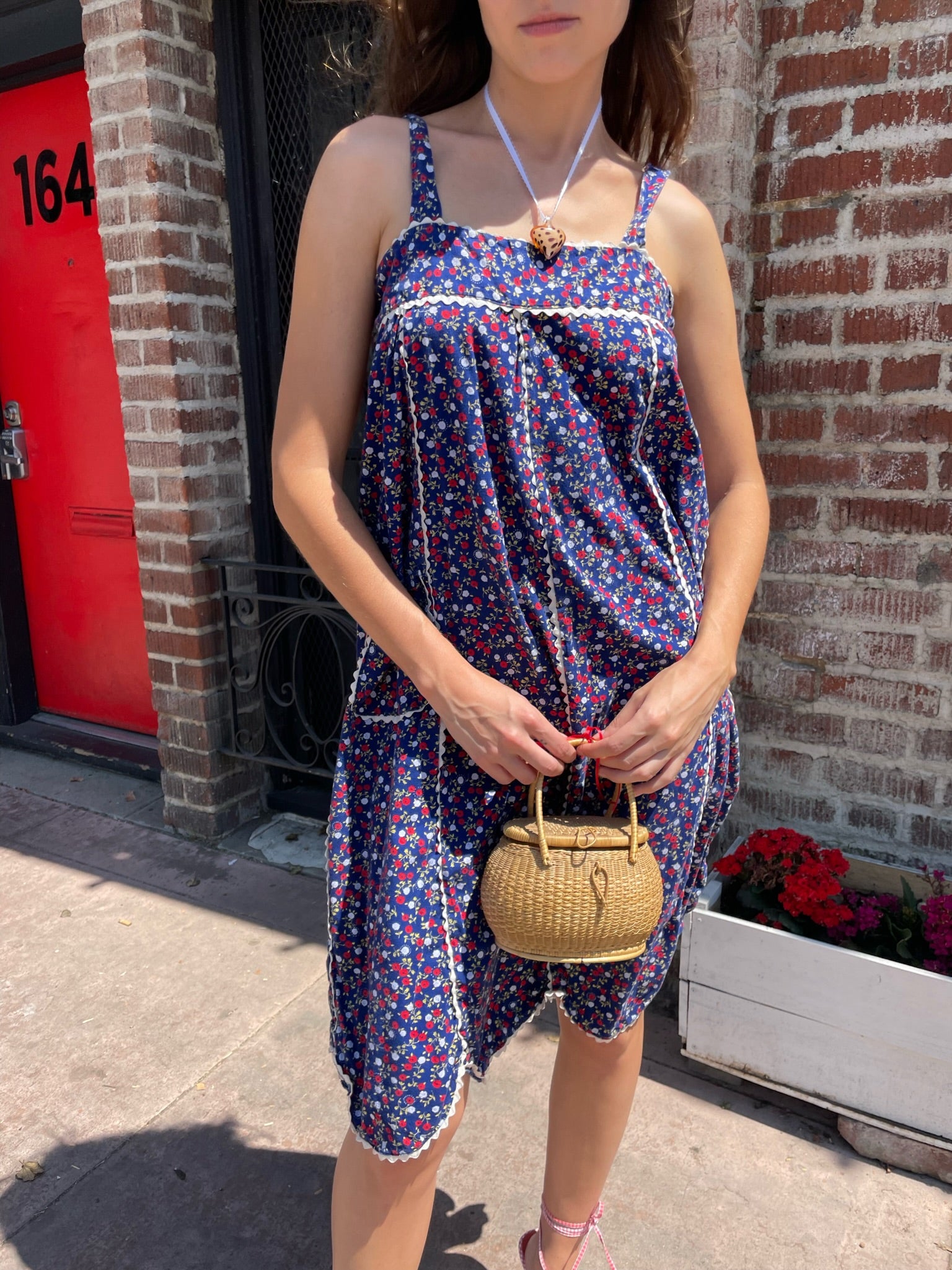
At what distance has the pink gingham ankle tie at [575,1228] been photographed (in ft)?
5.56

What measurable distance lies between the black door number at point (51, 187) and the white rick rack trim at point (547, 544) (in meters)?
2.99

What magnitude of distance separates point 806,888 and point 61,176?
11.5 ft

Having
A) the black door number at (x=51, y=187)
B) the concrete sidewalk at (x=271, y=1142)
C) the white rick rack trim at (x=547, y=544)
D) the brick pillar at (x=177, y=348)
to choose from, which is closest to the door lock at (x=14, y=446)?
the black door number at (x=51, y=187)

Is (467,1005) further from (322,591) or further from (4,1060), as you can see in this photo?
(322,591)

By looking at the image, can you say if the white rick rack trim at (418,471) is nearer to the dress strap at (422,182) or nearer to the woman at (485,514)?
the woman at (485,514)

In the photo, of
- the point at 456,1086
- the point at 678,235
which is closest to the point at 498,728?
the point at 456,1086

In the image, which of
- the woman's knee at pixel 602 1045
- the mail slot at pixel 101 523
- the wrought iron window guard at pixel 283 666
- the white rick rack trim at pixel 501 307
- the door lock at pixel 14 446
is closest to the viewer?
the white rick rack trim at pixel 501 307

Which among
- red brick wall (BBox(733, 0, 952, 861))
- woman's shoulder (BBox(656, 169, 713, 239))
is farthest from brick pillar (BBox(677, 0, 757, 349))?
woman's shoulder (BBox(656, 169, 713, 239))

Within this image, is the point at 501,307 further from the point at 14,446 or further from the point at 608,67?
the point at 14,446

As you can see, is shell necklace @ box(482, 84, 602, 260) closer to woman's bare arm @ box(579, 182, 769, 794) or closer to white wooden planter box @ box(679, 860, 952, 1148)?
woman's bare arm @ box(579, 182, 769, 794)

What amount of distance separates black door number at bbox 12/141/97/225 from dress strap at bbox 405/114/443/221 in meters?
2.77

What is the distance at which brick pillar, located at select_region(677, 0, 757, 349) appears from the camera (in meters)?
2.13

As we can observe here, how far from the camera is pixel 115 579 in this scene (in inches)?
155

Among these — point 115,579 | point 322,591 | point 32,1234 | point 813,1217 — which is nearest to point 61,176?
point 115,579
